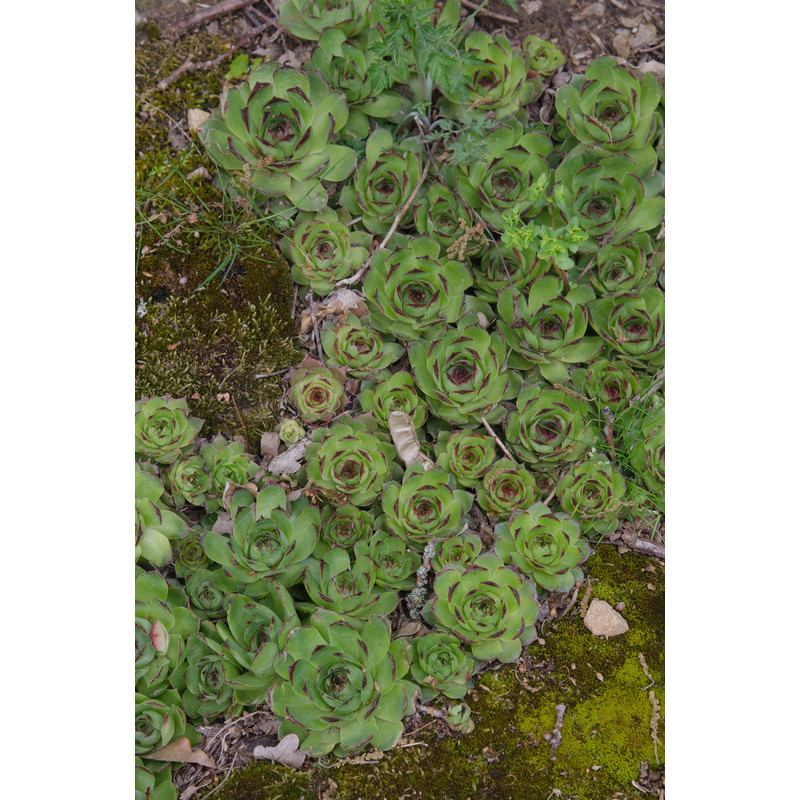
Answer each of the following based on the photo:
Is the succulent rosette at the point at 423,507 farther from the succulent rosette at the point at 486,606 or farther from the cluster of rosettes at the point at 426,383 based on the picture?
the succulent rosette at the point at 486,606

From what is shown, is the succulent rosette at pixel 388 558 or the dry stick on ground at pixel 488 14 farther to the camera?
the dry stick on ground at pixel 488 14

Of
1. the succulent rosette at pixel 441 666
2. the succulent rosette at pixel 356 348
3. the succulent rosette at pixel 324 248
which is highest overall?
the succulent rosette at pixel 324 248

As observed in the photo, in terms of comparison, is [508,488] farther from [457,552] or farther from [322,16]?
[322,16]

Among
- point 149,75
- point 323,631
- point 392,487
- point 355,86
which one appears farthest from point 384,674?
point 149,75

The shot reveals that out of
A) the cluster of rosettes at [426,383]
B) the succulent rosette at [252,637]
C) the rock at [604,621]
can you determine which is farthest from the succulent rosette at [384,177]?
the rock at [604,621]

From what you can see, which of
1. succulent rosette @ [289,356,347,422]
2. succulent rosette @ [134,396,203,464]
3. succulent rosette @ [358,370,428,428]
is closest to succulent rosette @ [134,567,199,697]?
succulent rosette @ [134,396,203,464]

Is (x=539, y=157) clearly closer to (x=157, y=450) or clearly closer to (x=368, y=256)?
(x=368, y=256)

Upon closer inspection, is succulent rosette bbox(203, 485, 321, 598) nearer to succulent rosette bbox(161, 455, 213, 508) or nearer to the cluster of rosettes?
the cluster of rosettes
